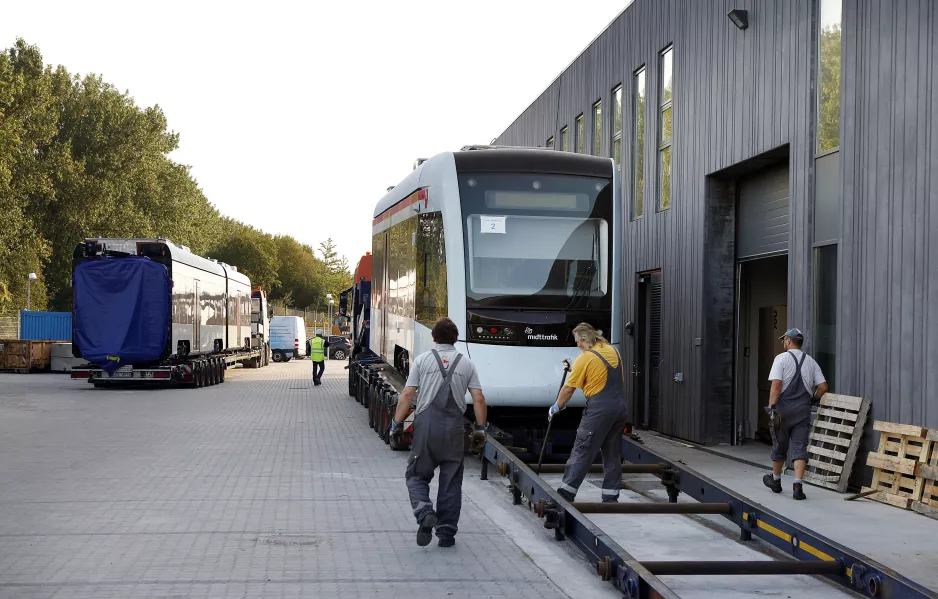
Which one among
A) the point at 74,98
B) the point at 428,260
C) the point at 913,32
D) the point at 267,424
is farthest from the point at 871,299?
the point at 74,98

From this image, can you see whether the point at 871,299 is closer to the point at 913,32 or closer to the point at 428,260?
the point at 913,32

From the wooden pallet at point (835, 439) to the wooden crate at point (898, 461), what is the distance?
344 millimetres

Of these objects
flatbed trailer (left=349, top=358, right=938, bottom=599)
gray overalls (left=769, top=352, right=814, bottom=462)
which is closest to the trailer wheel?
flatbed trailer (left=349, top=358, right=938, bottom=599)

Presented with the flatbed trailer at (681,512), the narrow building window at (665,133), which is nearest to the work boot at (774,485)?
the flatbed trailer at (681,512)

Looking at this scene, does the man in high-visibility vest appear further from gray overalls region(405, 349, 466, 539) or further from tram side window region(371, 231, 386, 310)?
gray overalls region(405, 349, 466, 539)

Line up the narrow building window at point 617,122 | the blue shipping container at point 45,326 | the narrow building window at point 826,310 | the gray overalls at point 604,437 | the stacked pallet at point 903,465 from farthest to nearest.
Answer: the blue shipping container at point 45,326
the narrow building window at point 617,122
the narrow building window at point 826,310
the stacked pallet at point 903,465
the gray overalls at point 604,437

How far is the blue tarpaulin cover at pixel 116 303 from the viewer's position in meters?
26.4

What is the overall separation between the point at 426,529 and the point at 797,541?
2.63 meters

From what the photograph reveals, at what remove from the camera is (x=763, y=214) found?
15.2m

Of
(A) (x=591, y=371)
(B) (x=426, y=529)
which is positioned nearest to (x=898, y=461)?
(A) (x=591, y=371)

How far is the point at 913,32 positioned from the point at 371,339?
501 inches

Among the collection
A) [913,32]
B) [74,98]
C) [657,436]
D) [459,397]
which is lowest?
[657,436]

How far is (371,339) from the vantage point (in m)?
21.2

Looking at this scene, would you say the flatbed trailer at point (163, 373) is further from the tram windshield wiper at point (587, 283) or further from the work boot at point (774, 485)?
the work boot at point (774, 485)
